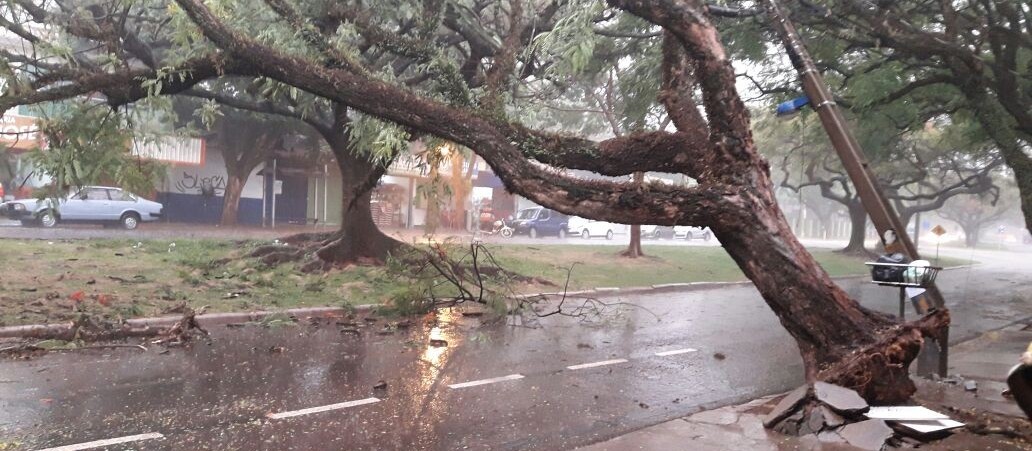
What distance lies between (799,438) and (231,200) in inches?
1082

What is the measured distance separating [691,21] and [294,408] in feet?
17.0

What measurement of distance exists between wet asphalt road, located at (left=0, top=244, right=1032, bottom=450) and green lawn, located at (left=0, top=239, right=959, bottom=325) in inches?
79.4

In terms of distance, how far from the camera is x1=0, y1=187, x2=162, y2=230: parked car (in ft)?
76.7

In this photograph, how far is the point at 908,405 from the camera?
21.2 ft

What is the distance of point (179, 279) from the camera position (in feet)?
43.9

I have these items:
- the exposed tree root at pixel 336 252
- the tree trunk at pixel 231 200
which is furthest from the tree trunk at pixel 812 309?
the tree trunk at pixel 231 200

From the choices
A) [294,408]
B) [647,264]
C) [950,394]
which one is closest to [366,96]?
[294,408]

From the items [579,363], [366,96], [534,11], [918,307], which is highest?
[534,11]

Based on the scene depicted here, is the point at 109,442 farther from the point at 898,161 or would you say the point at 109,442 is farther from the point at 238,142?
the point at 898,161

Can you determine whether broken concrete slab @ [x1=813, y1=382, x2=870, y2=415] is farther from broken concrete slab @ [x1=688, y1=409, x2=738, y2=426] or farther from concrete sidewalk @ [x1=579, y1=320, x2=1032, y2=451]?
broken concrete slab @ [x1=688, y1=409, x2=738, y2=426]

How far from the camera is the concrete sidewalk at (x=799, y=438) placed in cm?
550

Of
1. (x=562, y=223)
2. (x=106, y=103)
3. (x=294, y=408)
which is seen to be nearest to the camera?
(x=294, y=408)

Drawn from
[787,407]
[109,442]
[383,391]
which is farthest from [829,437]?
[109,442]

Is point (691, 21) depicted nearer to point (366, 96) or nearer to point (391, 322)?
point (366, 96)
